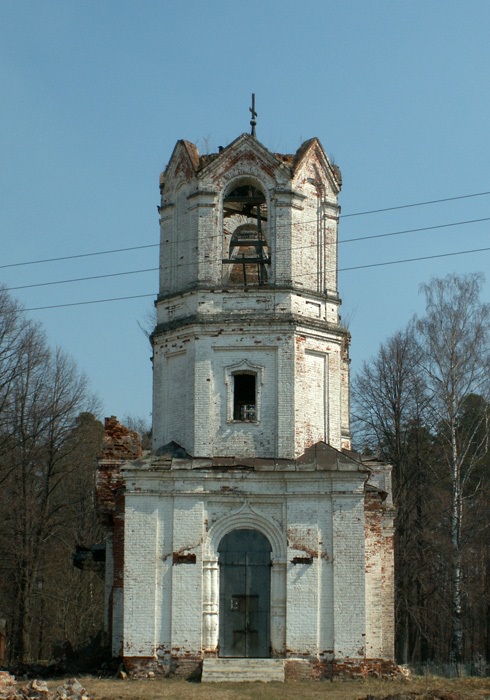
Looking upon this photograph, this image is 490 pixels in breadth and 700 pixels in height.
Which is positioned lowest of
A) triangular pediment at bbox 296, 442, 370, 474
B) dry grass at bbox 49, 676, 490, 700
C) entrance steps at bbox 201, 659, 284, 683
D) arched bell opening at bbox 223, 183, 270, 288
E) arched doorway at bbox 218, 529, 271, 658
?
dry grass at bbox 49, 676, 490, 700

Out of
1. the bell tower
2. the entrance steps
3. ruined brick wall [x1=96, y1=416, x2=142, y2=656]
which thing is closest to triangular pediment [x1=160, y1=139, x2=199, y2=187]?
the bell tower

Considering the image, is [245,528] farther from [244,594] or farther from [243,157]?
[243,157]

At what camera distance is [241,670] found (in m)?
19.4

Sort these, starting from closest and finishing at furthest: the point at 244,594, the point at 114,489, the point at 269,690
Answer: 1. the point at 269,690
2. the point at 244,594
3. the point at 114,489

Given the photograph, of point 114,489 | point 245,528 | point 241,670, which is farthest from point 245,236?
point 241,670

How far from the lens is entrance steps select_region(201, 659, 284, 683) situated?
19.3 meters

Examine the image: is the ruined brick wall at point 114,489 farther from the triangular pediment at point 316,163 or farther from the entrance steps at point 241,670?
the triangular pediment at point 316,163

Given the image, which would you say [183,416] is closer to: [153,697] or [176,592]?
[176,592]

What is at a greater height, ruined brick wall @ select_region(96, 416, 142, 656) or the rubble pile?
ruined brick wall @ select_region(96, 416, 142, 656)

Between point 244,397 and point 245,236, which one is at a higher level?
point 245,236

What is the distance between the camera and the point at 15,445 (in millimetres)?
31938

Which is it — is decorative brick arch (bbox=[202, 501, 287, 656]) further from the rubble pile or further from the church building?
the rubble pile

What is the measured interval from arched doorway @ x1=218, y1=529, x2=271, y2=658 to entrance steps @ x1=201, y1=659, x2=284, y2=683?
1.81ft

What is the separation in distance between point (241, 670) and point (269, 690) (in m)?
1.06
